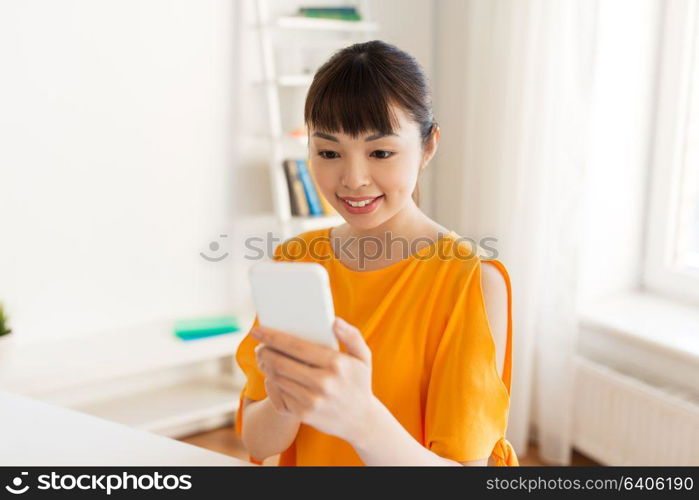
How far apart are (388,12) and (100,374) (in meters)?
1.93

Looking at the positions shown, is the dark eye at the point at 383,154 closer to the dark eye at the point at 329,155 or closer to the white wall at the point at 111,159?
the dark eye at the point at 329,155

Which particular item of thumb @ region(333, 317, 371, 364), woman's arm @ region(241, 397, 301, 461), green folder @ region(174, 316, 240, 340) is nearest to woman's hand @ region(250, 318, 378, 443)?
thumb @ region(333, 317, 371, 364)

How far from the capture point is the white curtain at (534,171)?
7.30 feet

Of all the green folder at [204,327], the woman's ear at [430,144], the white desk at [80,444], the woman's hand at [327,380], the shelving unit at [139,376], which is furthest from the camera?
the green folder at [204,327]

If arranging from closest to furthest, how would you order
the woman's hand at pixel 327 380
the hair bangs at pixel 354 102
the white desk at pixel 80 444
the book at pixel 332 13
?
the woman's hand at pixel 327 380
the white desk at pixel 80 444
the hair bangs at pixel 354 102
the book at pixel 332 13

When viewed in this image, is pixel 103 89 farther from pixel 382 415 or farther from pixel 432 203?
pixel 382 415

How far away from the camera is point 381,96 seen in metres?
0.87

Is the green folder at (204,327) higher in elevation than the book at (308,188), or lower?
lower

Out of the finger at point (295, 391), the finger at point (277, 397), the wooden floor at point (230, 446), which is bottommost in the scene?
the wooden floor at point (230, 446)

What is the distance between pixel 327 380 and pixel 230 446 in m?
2.26

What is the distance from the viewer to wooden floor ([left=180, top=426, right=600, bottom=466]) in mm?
2539

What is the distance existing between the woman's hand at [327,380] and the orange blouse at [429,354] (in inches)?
9.6

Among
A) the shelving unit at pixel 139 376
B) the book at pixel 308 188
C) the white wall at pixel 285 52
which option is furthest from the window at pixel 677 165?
the shelving unit at pixel 139 376

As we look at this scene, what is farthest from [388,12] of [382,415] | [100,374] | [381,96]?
[382,415]
